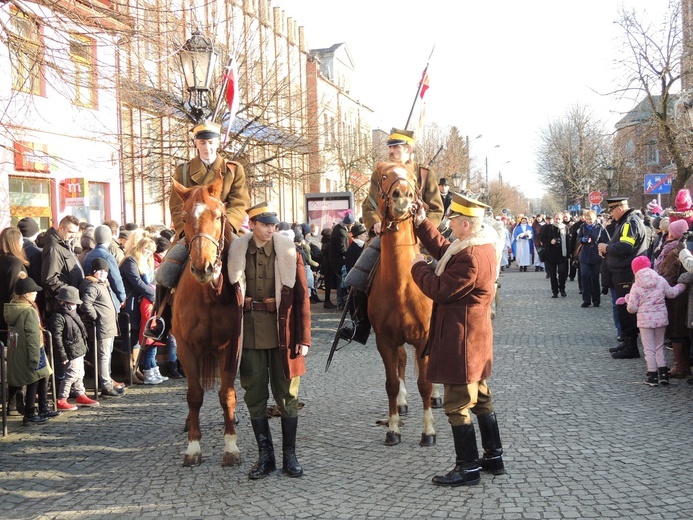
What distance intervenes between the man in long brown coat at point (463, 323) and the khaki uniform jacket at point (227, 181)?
192cm

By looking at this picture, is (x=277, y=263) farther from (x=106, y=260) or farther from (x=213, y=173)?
(x=106, y=260)

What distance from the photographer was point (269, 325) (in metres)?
6.16

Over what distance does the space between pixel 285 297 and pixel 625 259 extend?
692 cm

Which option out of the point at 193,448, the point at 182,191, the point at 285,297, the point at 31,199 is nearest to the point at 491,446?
the point at 285,297

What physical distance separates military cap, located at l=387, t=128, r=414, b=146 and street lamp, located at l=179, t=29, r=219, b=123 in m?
4.25

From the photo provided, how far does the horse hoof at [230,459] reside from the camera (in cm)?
632

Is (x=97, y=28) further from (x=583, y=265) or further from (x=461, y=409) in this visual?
(x=583, y=265)

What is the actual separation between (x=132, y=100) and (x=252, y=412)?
565 centimetres

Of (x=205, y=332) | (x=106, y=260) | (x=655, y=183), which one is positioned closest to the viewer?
(x=205, y=332)

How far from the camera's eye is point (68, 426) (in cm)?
796

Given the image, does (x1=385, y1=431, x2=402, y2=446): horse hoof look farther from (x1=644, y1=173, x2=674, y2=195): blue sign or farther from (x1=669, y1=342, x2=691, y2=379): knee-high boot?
(x1=644, y1=173, x2=674, y2=195): blue sign

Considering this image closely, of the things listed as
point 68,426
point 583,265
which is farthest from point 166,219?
point 68,426

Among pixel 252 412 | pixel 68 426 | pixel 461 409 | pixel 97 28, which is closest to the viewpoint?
pixel 461 409

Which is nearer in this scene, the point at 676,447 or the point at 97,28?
the point at 676,447
